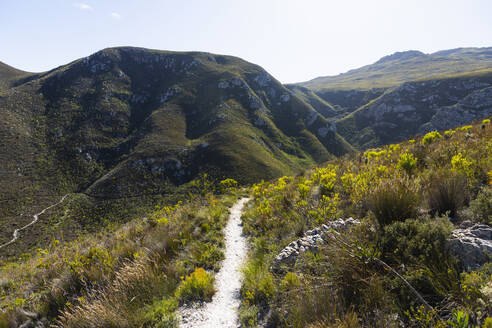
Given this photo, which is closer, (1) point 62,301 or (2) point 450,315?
(2) point 450,315

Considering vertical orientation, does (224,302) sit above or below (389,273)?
below

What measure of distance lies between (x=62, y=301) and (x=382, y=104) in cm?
19716

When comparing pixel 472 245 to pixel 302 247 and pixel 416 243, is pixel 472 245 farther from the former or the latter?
pixel 302 247

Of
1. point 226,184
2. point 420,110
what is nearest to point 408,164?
point 226,184

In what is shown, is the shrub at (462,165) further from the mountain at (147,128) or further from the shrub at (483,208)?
the mountain at (147,128)

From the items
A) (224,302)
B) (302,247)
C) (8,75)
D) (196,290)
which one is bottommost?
(224,302)

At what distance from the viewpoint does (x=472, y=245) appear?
2.52 metres

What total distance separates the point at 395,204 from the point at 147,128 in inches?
5630

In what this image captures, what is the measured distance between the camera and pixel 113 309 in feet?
12.1

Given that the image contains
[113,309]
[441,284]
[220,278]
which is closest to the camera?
[441,284]

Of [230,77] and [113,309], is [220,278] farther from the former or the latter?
[230,77]

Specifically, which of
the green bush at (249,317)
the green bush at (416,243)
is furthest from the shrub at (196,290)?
the green bush at (416,243)

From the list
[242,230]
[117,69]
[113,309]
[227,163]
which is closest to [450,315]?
[113,309]

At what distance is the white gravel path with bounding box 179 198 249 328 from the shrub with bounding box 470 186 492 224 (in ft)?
13.9
